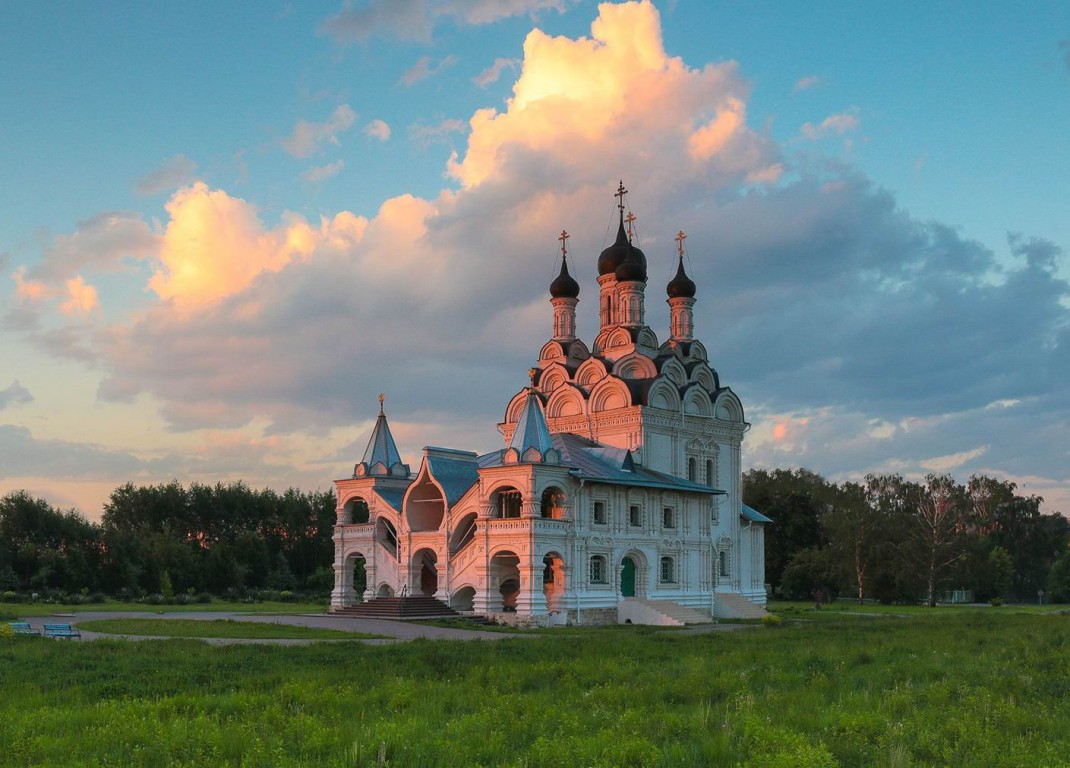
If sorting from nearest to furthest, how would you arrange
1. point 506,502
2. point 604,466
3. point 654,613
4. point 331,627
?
1. point 331,627
2. point 654,613
3. point 506,502
4. point 604,466

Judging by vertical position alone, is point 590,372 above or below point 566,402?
above

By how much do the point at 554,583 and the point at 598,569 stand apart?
5.04 feet

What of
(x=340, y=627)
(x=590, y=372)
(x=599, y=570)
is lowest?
(x=340, y=627)

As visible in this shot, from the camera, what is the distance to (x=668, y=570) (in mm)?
35500

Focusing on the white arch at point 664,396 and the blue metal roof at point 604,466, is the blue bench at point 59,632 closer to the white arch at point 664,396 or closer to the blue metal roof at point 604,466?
the blue metal roof at point 604,466

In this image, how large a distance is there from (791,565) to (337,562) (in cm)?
2774

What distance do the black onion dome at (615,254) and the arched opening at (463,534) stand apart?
517 inches

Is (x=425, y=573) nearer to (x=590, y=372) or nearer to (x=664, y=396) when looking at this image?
(x=590, y=372)

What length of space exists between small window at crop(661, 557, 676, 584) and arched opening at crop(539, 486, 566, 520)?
195 inches

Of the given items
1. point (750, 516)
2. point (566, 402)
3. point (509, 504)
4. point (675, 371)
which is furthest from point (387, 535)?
point (750, 516)

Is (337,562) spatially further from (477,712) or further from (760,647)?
(477,712)

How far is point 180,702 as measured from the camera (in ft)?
38.6

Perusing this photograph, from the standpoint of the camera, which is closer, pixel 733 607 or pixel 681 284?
pixel 733 607

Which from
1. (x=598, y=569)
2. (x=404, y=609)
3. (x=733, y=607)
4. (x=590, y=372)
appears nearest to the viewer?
(x=404, y=609)
